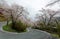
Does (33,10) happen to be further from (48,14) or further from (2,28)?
(2,28)

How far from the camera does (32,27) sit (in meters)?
1.71

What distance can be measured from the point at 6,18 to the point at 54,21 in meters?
0.51

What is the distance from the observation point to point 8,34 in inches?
66.1

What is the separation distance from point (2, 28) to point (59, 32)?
2.00ft

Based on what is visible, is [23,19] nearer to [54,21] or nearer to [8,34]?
[8,34]

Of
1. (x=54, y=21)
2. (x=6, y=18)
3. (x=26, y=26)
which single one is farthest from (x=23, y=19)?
(x=54, y=21)

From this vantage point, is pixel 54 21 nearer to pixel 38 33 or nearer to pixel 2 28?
pixel 38 33

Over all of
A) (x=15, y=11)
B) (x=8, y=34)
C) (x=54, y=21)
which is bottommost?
(x=8, y=34)

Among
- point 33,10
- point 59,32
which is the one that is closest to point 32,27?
point 33,10

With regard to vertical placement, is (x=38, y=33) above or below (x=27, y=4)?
below

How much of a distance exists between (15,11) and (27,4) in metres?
0.15

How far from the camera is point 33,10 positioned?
170 centimetres

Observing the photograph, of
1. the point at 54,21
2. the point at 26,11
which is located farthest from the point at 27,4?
the point at 54,21

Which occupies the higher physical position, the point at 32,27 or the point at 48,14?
the point at 48,14
